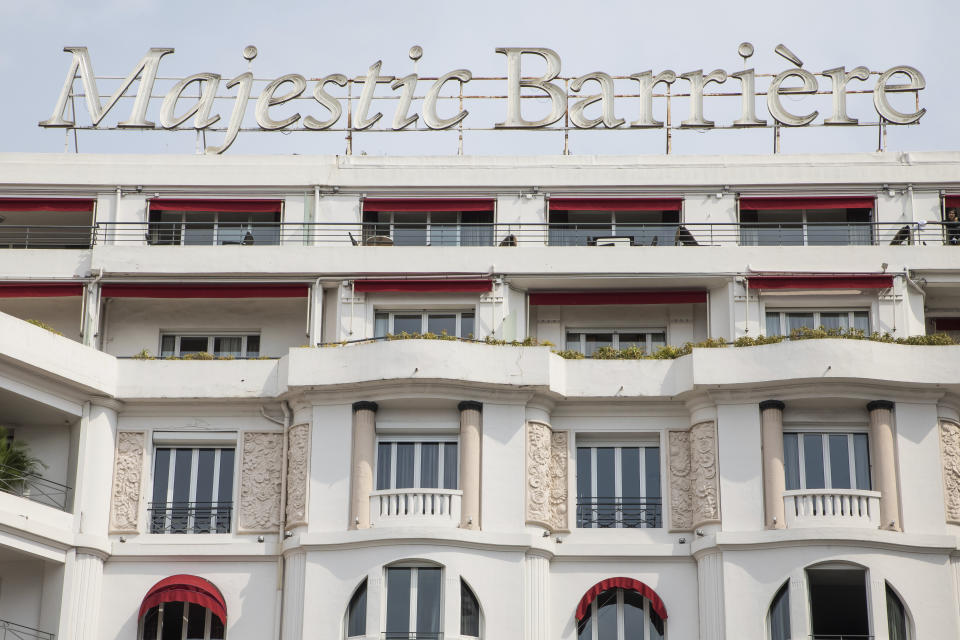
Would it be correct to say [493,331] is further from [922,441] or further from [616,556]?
[922,441]

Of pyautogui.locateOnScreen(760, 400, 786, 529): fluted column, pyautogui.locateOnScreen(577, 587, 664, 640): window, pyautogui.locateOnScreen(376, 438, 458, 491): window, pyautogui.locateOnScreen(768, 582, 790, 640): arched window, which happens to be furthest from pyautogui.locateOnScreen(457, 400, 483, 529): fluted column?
pyautogui.locateOnScreen(768, 582, 790, 640): arched window

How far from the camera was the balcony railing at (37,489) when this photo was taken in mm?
40219

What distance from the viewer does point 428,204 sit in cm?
4603

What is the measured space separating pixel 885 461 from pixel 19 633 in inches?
828

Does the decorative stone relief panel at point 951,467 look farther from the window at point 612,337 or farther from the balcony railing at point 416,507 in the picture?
the balcony railing at point 416,507

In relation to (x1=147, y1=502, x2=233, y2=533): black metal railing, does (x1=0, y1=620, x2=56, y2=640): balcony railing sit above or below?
below

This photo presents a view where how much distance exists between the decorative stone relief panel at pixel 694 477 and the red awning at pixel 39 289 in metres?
16.5

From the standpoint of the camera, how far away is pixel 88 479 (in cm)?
4062

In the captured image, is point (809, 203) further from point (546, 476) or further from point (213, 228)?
point (213, 228)

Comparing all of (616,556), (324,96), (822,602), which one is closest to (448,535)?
(616,556)

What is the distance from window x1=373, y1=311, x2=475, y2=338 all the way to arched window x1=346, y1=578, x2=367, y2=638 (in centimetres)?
809

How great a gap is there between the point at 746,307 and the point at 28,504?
1892cm

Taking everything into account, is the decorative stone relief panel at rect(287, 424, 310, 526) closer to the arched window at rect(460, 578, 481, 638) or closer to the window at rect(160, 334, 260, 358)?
the arched window at rect(460, 578, 481, 638)

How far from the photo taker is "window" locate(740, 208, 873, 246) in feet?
150
